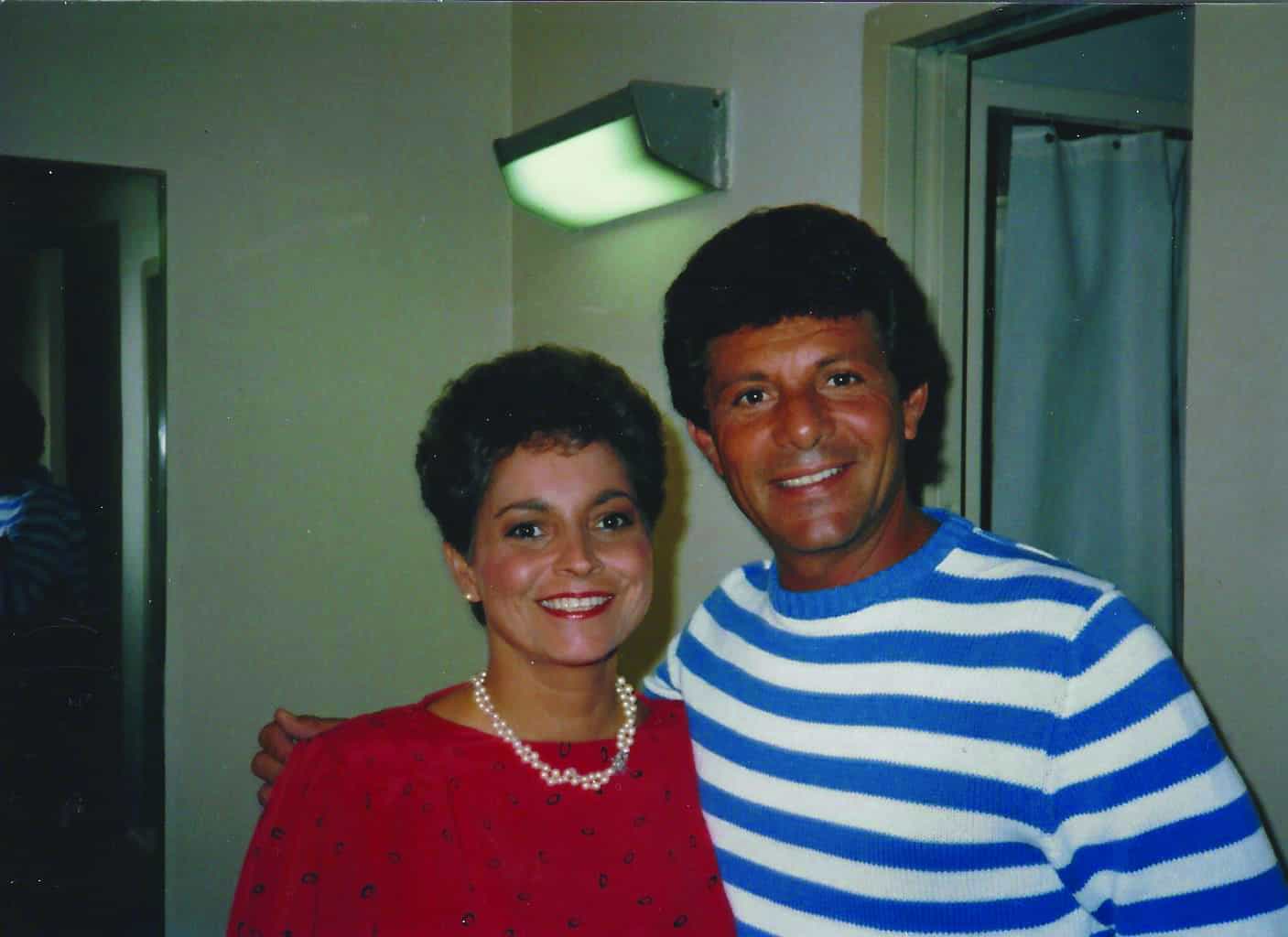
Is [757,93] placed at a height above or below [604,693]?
above

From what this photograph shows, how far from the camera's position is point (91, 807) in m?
2.23

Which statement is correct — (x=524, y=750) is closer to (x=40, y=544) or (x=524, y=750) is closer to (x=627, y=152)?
(x=627, y=152)

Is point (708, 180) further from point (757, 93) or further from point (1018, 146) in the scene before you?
point (1018, 146)

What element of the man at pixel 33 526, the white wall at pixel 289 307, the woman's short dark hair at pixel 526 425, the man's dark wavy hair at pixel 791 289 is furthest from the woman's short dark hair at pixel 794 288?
the man at pixel 33 526

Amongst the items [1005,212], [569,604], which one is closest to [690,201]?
[1005,212]

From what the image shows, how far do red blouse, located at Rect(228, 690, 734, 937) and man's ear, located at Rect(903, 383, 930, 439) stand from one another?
548 mm

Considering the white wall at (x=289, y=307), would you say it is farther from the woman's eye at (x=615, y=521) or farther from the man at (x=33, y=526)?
the woman's eye at (x=615, y=521)

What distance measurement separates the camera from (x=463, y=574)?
1.25 m

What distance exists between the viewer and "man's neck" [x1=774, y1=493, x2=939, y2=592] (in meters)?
1.17

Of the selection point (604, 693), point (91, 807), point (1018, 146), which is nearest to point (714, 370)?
point (604, 693)

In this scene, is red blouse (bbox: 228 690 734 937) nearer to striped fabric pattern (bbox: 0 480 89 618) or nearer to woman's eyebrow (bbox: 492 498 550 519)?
woman's eyebrow (bbox: 492 498 550 519)

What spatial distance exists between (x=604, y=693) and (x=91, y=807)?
160 cm

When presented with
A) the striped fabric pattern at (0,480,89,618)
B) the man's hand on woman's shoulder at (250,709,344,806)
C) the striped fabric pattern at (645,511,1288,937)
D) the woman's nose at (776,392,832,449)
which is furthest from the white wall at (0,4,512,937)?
the woman's nose at (776,392,832,449)

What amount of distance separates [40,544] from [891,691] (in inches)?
75.8
